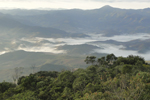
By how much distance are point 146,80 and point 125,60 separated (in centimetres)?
6015

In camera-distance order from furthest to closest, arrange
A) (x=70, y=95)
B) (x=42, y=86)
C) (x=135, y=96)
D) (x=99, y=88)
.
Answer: (x=42, y=86), (x=70, y=95), (x=99, y=88), (x=135, y=96)

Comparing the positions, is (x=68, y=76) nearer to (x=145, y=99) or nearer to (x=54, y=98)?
(x=54, y=98)

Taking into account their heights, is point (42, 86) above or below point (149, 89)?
below

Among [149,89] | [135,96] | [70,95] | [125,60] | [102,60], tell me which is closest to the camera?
[135,96]

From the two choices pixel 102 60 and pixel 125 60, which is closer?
pixel 125 60

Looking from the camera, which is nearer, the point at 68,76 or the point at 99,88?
the point at 99,88

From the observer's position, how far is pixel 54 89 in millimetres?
43000

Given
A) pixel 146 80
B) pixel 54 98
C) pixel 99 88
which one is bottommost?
pixel 54 98

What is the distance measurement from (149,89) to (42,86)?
108 feet

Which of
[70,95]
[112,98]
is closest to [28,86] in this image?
[70,95]

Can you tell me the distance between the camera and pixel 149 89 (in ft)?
84.4

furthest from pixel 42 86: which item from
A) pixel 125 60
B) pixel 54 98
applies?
pixel 125 60

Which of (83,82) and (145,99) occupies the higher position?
(145,99)

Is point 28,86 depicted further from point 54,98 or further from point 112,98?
point 112,98
